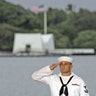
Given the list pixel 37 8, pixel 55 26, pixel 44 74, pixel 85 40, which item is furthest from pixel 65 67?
pixel 55 26

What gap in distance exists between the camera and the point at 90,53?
9612cm

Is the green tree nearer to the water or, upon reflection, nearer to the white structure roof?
the white structure roof

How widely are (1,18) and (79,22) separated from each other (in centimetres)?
1779

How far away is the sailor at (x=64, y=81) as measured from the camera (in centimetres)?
476

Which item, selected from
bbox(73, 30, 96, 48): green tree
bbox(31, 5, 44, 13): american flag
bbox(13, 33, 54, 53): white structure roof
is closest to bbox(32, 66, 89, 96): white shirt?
bbox(31, 5, 44, 13): american flag

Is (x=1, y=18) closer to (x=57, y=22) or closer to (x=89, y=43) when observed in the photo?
(x=57, y=22)

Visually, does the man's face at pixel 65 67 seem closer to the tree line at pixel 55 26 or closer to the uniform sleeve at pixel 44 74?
the uniform sleeve at pixel 44 74

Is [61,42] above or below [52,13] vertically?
below

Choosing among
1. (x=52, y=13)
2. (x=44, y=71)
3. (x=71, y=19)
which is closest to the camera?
(x=44, y=71)

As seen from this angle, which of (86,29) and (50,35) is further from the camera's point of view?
(86,29)

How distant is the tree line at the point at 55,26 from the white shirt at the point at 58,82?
88.7m

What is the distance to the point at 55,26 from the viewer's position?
104 m

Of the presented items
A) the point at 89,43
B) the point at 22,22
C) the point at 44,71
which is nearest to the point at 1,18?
the point at 22,22

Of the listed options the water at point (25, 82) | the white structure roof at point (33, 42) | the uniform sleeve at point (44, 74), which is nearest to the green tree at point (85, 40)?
the white structure roof at point (33, 42)
